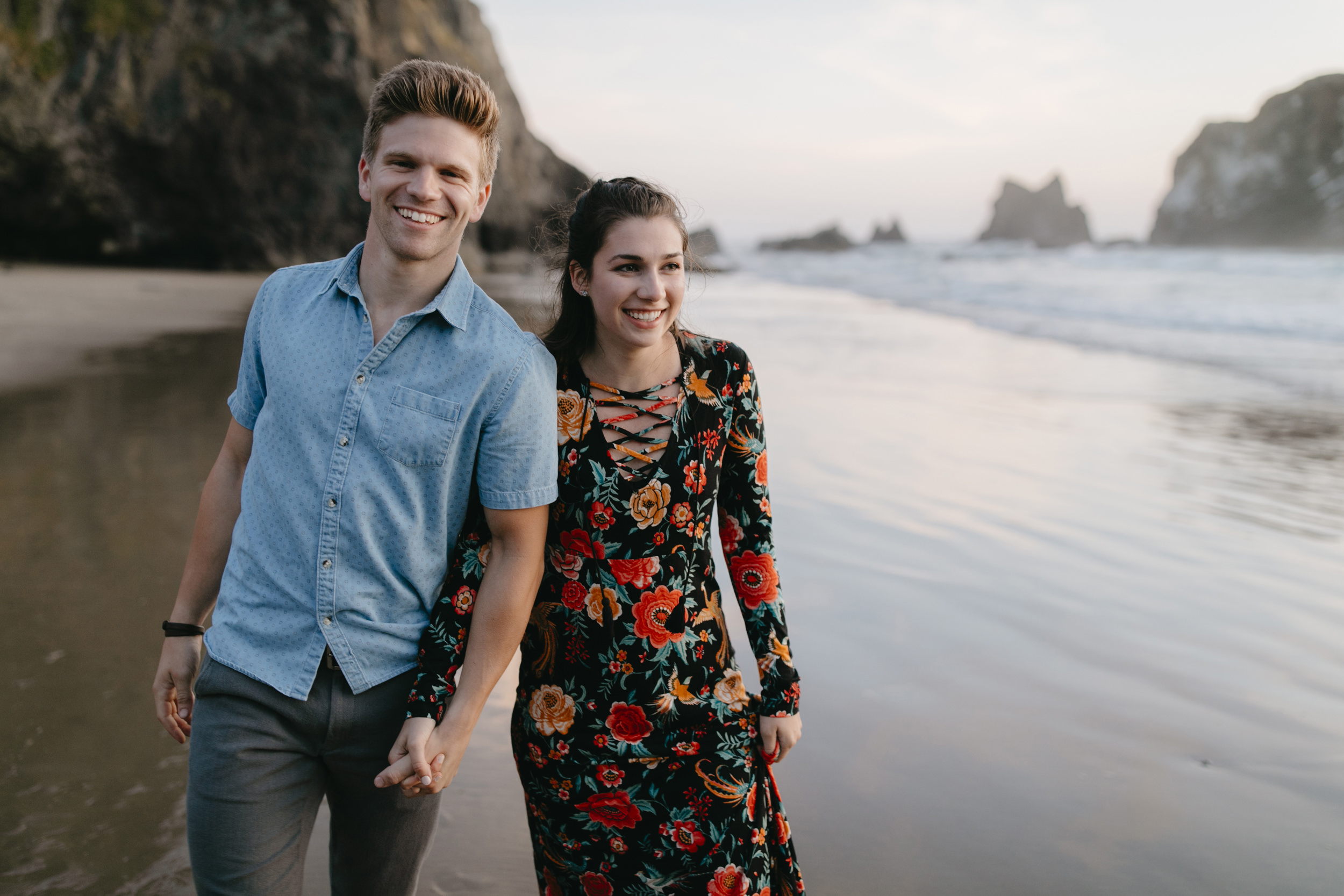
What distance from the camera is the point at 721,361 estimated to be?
73.3 inches

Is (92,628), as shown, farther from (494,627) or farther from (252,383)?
(494,627)

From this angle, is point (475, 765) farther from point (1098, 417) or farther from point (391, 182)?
point (1098, 417)

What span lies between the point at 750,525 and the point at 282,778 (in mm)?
969

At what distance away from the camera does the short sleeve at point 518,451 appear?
1.54 m

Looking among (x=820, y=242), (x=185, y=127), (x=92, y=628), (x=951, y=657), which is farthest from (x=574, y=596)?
(x=820, y=242)

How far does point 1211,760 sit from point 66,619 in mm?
4025

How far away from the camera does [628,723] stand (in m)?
1.69

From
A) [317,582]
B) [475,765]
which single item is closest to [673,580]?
[317,582]

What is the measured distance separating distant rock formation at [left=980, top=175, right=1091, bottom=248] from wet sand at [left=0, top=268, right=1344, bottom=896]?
75.1 meters

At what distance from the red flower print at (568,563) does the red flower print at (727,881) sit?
57cm

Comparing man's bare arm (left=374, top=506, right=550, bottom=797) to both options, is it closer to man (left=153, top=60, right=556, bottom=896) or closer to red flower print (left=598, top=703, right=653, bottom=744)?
man (left=153, top=60, right=556, bottom=896)

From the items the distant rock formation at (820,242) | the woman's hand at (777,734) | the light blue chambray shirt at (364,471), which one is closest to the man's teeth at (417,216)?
the light blue chambray shirt at (364,471)

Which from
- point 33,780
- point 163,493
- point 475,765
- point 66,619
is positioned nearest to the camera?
point 33,780

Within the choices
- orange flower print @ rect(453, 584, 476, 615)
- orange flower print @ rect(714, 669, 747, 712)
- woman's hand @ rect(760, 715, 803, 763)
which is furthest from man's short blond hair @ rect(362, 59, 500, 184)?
woman's hand @ rect(760, 715, 803, 763)
